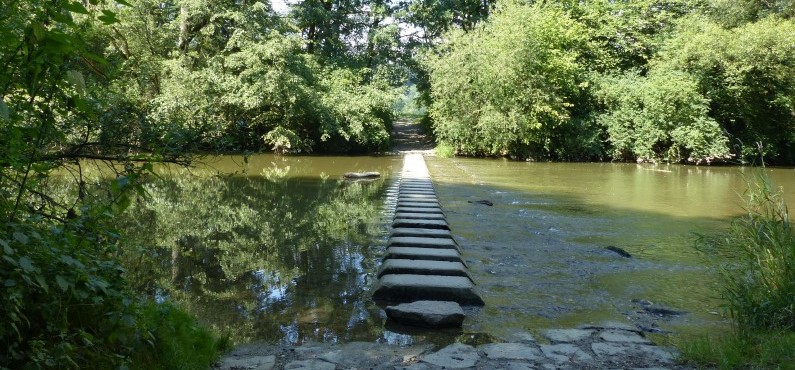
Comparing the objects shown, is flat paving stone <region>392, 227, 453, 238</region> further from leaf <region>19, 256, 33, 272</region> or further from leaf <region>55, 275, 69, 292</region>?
leaf <region>19, 256, 33, 272</region>

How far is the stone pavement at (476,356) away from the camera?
319 centimetres

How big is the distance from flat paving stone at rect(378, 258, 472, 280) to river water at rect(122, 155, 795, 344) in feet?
0.80

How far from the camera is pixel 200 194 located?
1055cm

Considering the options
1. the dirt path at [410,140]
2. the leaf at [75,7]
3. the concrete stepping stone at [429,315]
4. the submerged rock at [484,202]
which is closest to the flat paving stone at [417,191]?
the submerged rock at [484,202]

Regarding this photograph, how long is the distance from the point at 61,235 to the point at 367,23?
29.1 metres

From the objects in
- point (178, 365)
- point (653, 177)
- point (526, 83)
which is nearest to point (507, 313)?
point (178, 365)

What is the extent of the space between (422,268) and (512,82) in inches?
681

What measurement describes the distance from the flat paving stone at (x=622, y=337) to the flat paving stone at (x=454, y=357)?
36.8 inches

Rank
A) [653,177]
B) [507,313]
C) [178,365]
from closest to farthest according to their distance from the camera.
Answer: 1. [178,365]
2. [507,313]
3. [653,177]

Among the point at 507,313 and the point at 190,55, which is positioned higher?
the point at 190,55

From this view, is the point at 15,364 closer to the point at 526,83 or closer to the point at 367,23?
the point at 526,83

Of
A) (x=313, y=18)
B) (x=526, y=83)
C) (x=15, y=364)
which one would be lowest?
(x=15, y=364)

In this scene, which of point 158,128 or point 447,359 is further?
point 447,359

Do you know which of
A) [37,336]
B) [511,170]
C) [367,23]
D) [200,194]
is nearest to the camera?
[37,336]
